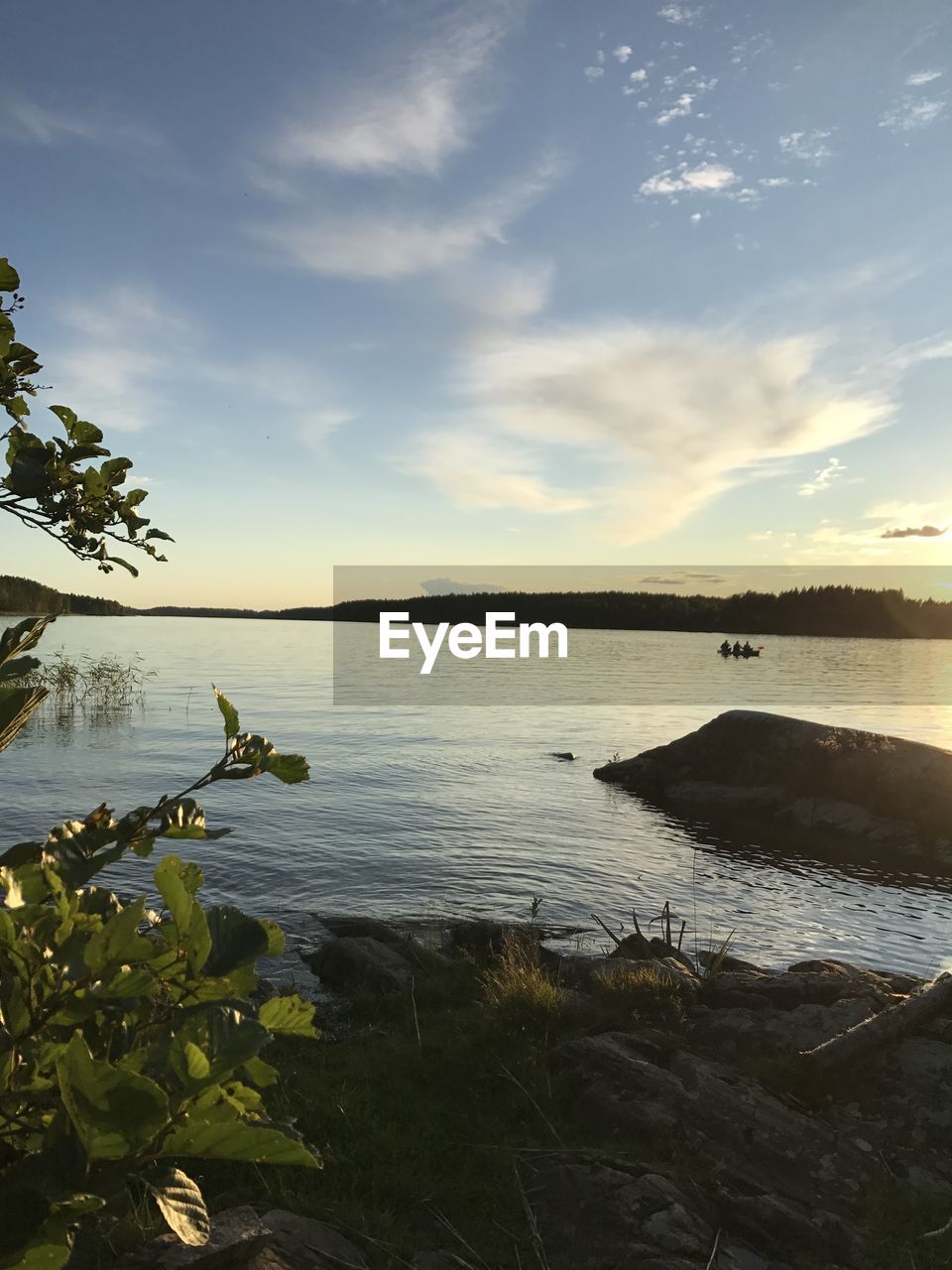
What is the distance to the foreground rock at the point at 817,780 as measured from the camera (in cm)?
2255

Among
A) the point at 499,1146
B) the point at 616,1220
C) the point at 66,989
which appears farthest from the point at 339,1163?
the point at 66,989

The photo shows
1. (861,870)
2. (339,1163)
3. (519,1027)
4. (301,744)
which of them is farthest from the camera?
(301,744)

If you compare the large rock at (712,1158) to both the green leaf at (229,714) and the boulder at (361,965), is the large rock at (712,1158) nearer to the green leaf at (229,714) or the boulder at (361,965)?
the boulder at (361,965)

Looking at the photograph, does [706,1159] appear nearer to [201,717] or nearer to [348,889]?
[348,889]

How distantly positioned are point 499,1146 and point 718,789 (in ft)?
68.3

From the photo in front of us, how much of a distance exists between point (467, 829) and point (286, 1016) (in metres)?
20.6

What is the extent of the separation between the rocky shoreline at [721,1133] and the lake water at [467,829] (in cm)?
554

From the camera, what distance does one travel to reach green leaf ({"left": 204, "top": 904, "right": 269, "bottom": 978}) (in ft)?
5.38

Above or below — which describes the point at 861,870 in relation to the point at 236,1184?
below

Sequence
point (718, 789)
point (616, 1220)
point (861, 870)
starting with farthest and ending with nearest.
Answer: point (718, 789) → point (861, 870) → point (616, 1220)

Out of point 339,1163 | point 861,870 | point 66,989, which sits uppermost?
point 66,989

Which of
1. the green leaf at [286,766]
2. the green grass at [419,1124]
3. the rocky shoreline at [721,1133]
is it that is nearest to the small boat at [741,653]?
the rocky shoreline at [721,1133]

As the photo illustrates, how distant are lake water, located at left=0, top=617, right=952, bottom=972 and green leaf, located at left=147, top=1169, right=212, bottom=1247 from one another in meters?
14.1

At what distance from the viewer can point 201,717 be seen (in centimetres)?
4147
